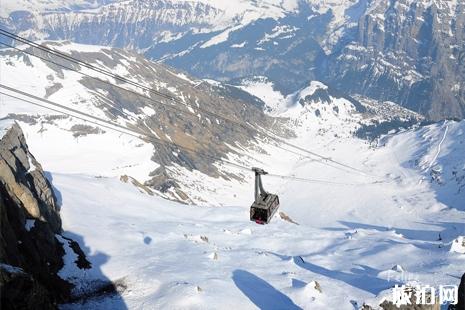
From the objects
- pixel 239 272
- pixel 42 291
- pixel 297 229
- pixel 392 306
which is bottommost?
pixel 297 229

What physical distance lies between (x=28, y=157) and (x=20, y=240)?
20904mm

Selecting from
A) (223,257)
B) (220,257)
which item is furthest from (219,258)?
(223,257)

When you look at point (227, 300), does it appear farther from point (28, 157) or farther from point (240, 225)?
point (240, 225)

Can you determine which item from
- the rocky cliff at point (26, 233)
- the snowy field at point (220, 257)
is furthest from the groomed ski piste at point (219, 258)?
the rocky cliff at point (26, 233)

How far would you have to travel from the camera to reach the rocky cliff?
1017 inches

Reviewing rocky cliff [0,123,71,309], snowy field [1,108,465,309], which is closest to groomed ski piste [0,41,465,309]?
snowy field [1,108,465,309]

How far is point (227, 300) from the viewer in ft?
151

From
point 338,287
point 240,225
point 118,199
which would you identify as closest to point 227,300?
point 338,287

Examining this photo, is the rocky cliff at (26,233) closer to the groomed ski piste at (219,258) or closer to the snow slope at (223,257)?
the groomed ski piste at (219,258)

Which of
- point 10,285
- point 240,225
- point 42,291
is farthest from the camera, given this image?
point 240,225

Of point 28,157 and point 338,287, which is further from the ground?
point 28,157

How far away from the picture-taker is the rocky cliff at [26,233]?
1017 inches

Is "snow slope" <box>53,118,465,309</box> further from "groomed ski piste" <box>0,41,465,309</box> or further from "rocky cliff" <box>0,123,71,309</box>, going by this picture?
"rocky cliff" <box>0,123,71,309</box>

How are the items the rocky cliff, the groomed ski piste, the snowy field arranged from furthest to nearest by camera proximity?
the snowy field, the groomed ski piste, the rocky cliff
